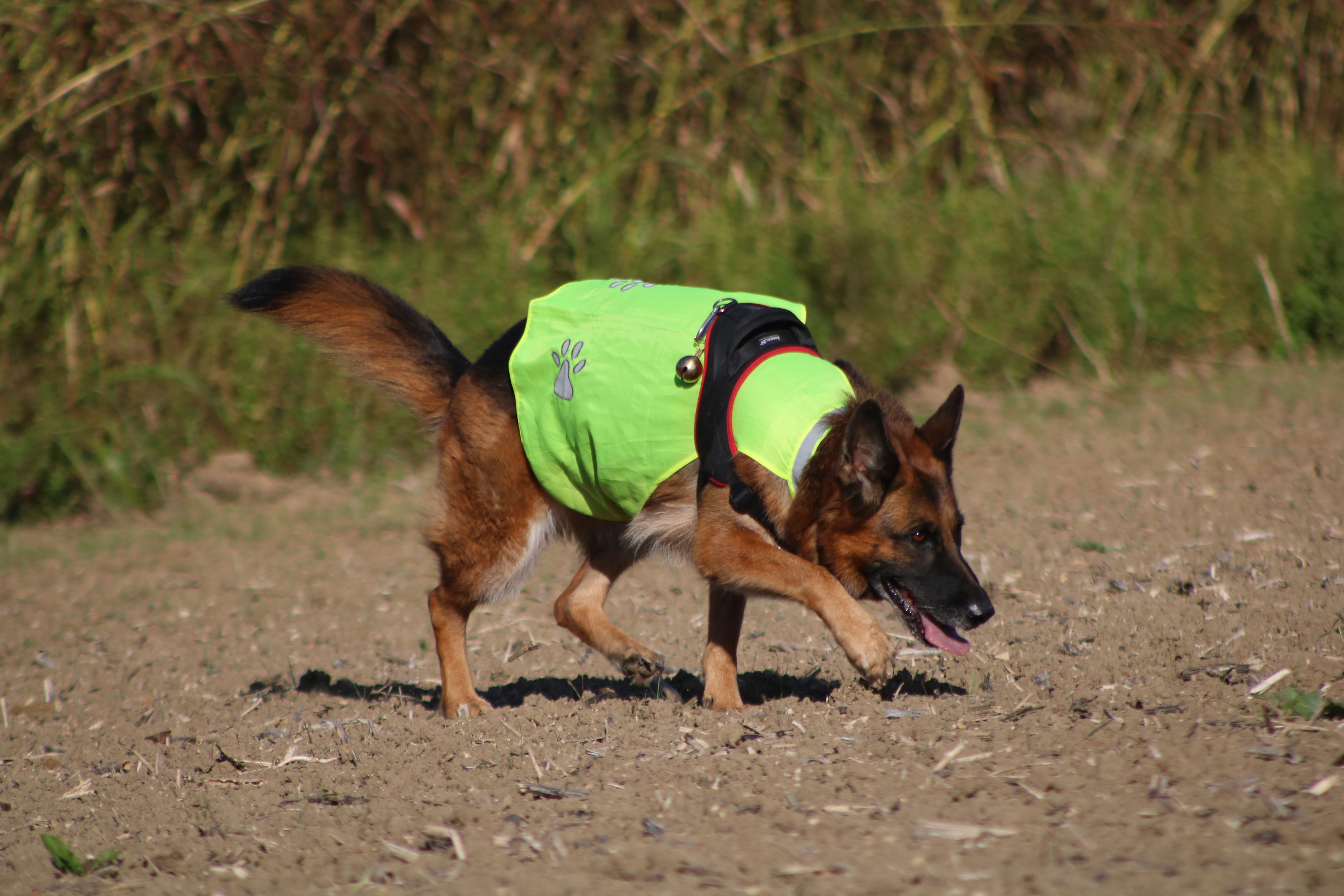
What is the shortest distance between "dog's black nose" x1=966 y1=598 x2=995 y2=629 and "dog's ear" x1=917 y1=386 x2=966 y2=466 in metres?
0.51

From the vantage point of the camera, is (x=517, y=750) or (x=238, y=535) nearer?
(x=517, y=750)

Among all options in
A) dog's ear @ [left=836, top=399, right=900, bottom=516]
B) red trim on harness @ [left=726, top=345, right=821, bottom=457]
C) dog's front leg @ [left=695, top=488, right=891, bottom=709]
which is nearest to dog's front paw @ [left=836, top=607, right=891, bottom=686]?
dog's front leg @ [left=695, top=488, right=891, bottom=709]

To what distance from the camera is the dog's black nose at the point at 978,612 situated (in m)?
3.93

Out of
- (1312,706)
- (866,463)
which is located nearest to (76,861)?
(866,463)

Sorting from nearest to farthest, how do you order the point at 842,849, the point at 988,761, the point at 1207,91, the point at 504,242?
the point at 842,849, the point at 988,761, the point at 504,242, the point at 1207,91

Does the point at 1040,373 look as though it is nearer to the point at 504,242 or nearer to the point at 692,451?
the point at 504,242

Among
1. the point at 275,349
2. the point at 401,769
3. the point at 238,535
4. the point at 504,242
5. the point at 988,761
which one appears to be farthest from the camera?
the point at 504,242

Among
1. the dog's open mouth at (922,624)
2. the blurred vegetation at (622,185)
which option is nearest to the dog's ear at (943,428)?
the dog's open mouth at (922,624)

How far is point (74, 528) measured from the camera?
7.90 meters

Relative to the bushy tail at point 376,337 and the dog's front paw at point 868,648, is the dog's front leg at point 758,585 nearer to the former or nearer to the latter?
the dog's front paw at point 868,648

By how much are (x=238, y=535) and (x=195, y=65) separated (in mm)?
3366

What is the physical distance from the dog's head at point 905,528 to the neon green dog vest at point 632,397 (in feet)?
0.62

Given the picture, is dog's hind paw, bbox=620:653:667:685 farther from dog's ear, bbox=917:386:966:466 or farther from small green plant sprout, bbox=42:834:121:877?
small green plant sprout, bbox=42:834:121:877

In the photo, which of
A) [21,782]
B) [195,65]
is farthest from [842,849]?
[195,65]
